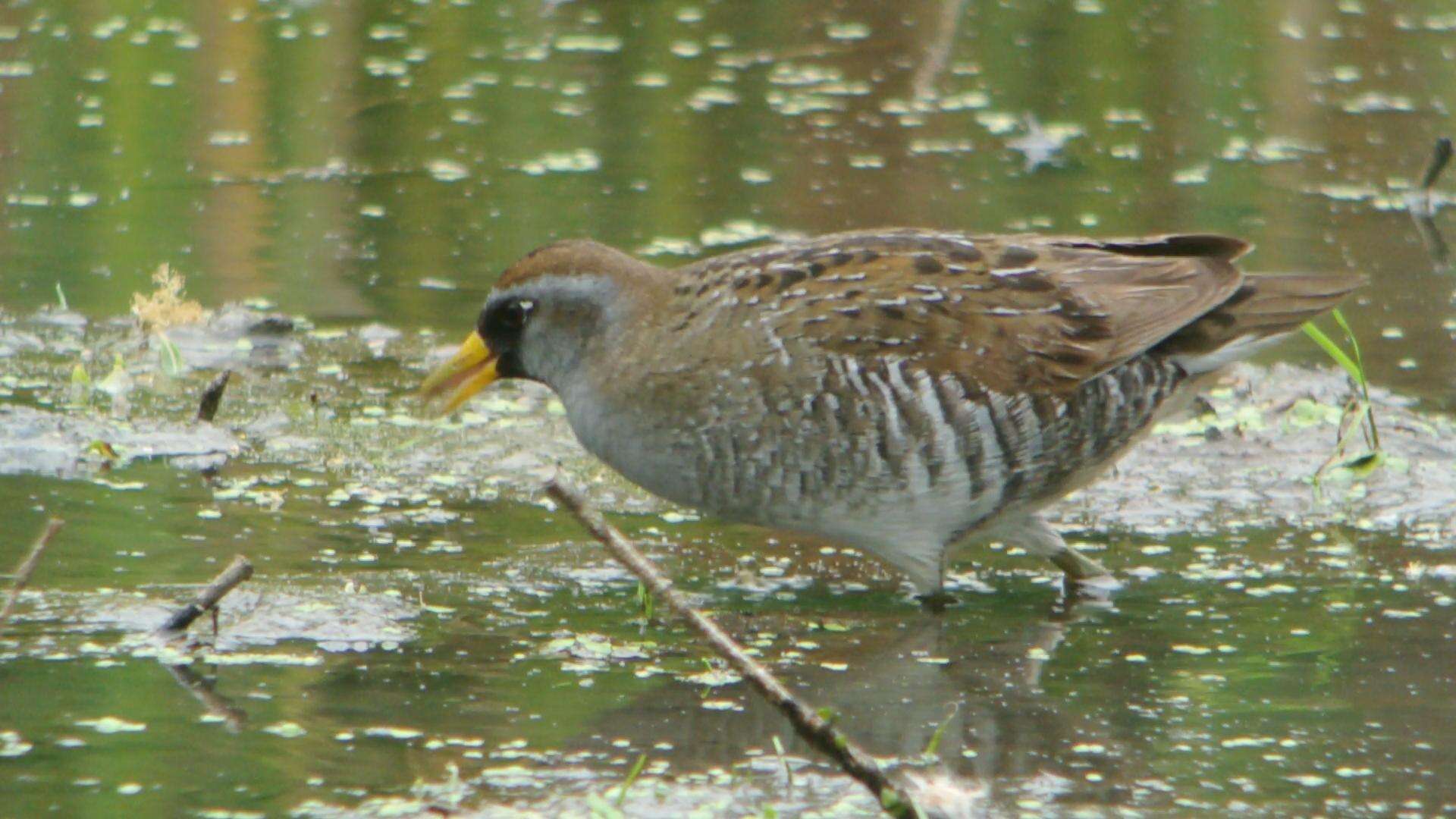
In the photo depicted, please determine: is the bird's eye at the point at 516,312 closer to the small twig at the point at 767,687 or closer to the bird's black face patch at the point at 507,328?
the bird's black face patch at the point at 507,328

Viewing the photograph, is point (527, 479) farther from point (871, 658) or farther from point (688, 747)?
point (688, 747)

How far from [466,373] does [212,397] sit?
Result: 1.21 meters

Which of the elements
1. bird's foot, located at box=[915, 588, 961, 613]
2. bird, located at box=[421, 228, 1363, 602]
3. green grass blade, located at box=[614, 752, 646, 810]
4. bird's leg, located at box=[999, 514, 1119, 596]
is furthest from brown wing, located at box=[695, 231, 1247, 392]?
green grass blade, located at box=[614, 752, 646, 810]

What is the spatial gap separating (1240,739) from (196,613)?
2.37 m

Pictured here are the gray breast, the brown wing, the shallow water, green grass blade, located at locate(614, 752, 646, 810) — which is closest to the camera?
green grass blade, located at locate(614, 752, 646, 810)

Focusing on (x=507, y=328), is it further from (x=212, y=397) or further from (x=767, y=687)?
(x=767, y=687)

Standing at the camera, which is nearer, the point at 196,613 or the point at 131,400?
the point at 196,613

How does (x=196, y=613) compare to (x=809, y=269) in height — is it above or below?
below

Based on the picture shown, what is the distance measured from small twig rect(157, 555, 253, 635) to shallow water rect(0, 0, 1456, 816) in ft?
0.31

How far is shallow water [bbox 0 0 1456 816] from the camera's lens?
4.59m

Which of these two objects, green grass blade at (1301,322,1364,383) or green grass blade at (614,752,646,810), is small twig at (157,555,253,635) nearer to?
green grass blade at (614,752,646,810)

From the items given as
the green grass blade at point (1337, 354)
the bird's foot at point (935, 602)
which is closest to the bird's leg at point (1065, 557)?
the bird's foot at point (935, 602)

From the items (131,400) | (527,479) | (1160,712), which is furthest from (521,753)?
(131,400)

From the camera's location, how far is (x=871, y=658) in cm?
530
